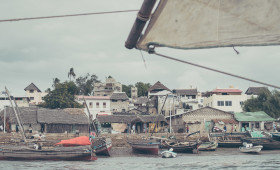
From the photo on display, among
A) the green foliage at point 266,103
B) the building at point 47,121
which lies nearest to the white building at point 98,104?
the building at point 47,121

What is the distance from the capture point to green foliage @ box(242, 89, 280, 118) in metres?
54.2

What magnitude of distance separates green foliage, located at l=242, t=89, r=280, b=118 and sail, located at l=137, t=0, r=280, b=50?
53.7 meters

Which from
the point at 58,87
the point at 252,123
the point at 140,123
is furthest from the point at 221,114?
the point at 58,87

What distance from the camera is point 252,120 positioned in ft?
161

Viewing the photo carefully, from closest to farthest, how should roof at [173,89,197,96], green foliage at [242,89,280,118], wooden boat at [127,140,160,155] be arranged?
wooden boat at [127,140,160,155], green foliage at [242,89,280,118], roof at [173,89,197,96]

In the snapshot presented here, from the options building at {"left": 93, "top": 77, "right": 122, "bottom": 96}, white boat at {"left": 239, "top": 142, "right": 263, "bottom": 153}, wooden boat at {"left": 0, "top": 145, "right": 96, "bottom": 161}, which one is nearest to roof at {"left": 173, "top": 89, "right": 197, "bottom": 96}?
building at {"left": 93, "top": 77, "right": 122, "bottom": 96}

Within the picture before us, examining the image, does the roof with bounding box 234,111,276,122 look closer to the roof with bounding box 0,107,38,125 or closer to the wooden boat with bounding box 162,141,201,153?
the wooden boat with bounding box 162,141,201,153

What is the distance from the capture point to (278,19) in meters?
3.78

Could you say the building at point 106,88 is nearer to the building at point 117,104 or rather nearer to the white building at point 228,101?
the building at point 117,104

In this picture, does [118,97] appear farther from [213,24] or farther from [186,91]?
[213,24]

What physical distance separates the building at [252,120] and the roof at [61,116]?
73.7ft

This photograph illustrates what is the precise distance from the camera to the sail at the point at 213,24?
12.5ft

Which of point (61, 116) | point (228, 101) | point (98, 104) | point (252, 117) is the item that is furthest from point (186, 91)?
point (61, 116)

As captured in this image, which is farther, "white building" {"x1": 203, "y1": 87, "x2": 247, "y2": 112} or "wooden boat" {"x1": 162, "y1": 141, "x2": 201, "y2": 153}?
"white building" {"x1": 203, "y1": 87, "x2": 247, "y2": 112}
